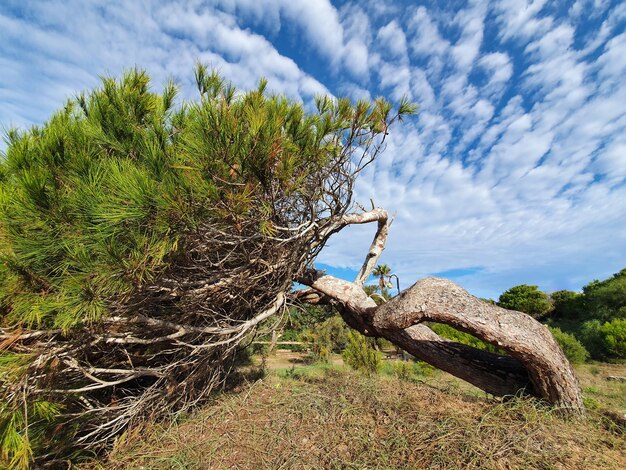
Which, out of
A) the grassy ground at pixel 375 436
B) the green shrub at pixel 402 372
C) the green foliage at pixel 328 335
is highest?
the green foliage at pixel 328 335

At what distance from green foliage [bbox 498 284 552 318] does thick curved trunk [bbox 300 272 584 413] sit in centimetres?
1736

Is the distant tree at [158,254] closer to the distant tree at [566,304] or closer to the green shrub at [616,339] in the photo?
the green shrub at [616,339]

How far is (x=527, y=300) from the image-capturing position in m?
17.8

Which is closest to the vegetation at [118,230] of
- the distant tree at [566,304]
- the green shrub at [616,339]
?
the green shrub at [616,339]

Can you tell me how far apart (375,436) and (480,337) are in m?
1.44

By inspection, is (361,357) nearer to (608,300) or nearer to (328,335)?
(328,335)

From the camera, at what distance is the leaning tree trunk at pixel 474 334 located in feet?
9.50

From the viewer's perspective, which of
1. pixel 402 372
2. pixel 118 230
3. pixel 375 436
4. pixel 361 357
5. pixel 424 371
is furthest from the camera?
pixel 424 371

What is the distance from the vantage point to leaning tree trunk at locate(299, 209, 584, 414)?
2896 mm

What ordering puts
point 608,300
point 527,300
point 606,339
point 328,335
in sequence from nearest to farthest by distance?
point 606,339 < point 608,300 < point 328,335 < point 527,300

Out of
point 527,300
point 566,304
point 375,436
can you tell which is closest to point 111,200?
point 375,436

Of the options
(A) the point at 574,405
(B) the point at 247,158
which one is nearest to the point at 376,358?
(A) the point at 574,405

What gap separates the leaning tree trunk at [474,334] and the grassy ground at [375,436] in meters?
0.27

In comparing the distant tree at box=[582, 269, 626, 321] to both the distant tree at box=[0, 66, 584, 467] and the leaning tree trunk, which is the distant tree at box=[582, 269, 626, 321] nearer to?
the leaning tree trunk
